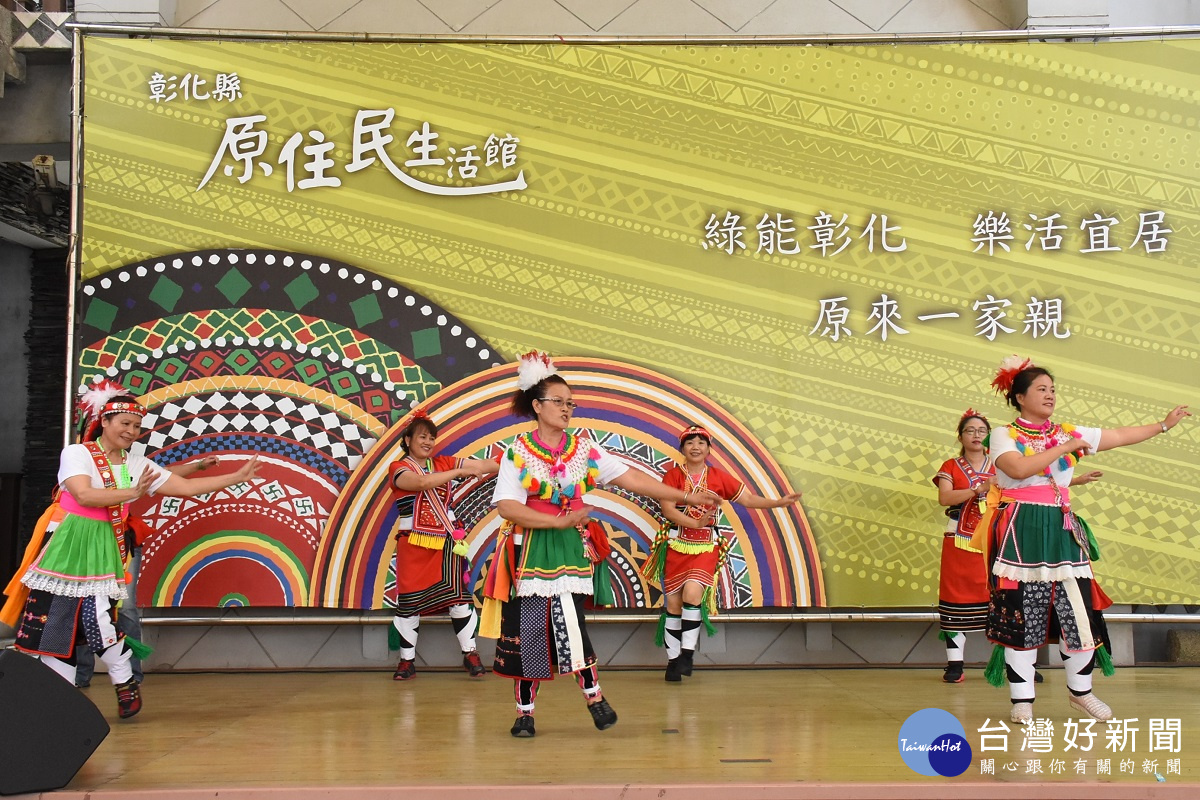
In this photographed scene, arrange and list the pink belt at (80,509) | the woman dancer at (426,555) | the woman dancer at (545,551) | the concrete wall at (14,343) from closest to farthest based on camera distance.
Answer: the woman dancer at (545,551) < the pink belt at (80,509) < the woman dancer at (426,555) < the concrete wall at (14,343)

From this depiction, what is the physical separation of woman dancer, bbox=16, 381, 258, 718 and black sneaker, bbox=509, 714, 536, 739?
1.43 m

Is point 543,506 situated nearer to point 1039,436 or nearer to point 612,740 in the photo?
point 612,740

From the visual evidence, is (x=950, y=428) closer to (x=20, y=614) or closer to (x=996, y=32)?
(x=996, y=32)

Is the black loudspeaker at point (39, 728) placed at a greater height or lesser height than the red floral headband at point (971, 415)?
lesser

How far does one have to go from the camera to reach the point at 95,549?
13.8 ft

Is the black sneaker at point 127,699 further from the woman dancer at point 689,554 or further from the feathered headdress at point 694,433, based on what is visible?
the feathered headdress at point 694,433

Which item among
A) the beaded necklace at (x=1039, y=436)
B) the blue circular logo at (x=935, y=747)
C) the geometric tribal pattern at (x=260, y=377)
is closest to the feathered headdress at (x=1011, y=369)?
the beaded necklace at (x=1039, y=436)

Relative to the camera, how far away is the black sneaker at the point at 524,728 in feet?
12.7

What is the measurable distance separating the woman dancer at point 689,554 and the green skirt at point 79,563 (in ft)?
8.07

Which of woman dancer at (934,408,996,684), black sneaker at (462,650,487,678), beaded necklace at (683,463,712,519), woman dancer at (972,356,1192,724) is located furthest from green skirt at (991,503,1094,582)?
black sneaker at (462,650,487,678)

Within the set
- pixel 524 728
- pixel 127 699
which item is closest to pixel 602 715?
pixel 524 728

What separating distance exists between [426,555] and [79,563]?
1704mm

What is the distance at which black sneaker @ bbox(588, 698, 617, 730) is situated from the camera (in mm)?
3895

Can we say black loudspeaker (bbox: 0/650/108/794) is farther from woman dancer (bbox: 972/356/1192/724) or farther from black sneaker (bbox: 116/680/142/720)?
woman dancer (bbox: 972/356/1192/724)
